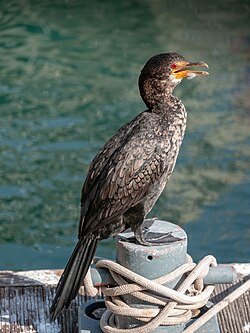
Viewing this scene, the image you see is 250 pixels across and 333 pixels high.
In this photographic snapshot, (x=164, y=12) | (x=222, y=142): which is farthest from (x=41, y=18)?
(x=222, y=142)

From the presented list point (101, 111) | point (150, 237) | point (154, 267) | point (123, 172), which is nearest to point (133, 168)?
point (123, 172)

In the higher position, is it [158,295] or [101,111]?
[158,295]

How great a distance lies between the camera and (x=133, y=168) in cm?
297

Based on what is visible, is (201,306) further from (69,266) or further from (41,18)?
(41,18)

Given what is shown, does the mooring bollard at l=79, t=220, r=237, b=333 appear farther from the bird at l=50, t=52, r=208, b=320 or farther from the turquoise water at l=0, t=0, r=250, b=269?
the turquoise water at l=0, t=0, r=250, b=269

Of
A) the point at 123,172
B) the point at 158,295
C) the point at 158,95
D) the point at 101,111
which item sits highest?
the point at 158,95

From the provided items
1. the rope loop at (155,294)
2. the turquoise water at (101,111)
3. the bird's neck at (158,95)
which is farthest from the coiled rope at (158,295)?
the turquoise water at (101,111)

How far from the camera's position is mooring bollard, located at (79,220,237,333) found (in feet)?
9.41

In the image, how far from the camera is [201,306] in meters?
2.99

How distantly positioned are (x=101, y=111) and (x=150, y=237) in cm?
590

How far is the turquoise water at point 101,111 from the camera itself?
683 centimetres

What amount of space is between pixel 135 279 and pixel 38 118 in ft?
19.3

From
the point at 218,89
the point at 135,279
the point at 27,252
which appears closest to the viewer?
the point at 135,279

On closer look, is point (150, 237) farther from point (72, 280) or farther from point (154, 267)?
point (72, 280)
